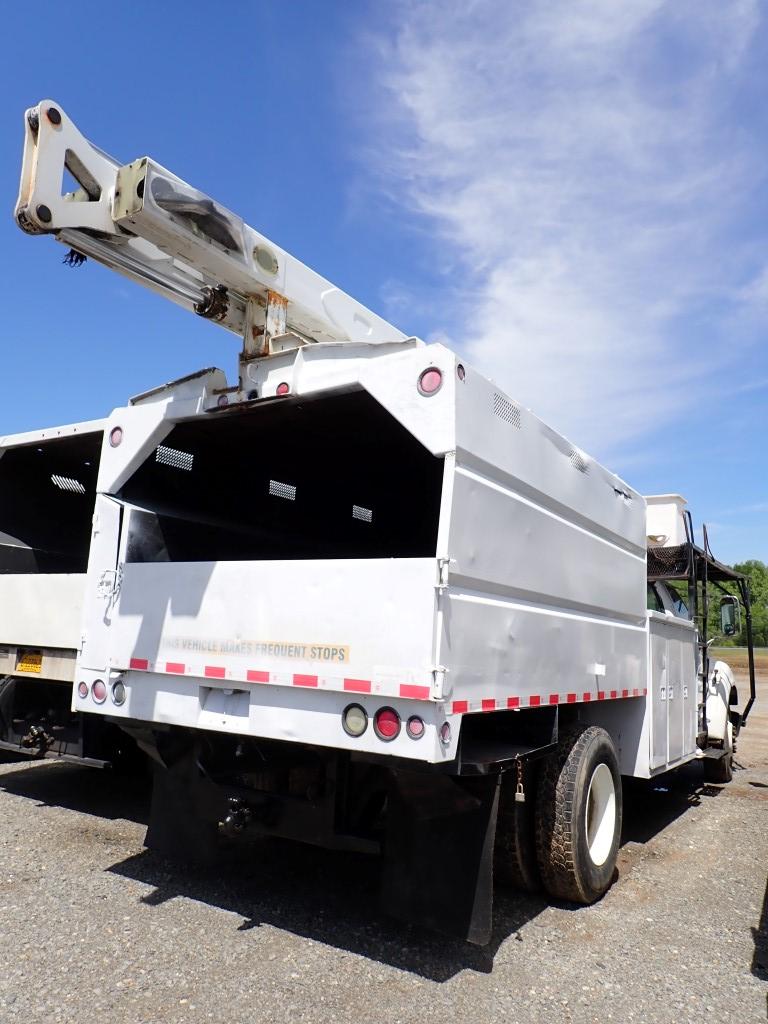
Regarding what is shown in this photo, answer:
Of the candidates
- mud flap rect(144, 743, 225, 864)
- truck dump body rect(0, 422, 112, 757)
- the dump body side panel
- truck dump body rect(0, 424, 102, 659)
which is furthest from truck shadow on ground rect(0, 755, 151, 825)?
the dump body side panel

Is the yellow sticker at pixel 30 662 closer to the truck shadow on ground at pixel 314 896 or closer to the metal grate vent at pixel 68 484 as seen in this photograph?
the truck shadow on ground at pixel 314 896

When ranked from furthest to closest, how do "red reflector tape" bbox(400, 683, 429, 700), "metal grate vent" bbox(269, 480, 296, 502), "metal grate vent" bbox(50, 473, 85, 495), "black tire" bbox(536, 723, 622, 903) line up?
"metal grate vent" bbox(50, 473, 85, 495)
"metal grate vent" bbox(269, 480, 296, 502)
"black tire" bbox(536, 723, 622, 903)
"red reflector tape" bbox(400, 683, 429, 700)

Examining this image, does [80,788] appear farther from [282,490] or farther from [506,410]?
[506,410]

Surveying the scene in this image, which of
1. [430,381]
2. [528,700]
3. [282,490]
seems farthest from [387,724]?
[282,490]

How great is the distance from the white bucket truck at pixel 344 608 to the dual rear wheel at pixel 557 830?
0.06ft

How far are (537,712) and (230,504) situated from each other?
260 cm

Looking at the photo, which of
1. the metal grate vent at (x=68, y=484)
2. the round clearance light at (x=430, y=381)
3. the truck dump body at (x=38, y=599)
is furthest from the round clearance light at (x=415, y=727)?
the metal grate vent at (x=68, y=484)

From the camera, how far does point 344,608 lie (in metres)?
3.61

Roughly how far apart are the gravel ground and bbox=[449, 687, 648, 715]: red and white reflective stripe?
47.2 inches

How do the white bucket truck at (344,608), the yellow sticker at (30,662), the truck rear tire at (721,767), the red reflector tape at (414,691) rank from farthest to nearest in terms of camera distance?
the truck rear tire at (721,767) < the yellow sticker at (30,662) < the white bucket truck at (344,608) < the red reflector tape at (414,691)

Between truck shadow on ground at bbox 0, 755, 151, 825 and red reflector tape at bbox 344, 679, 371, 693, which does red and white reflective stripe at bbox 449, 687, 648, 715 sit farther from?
truck shadow on ground at bbox 0, 755, 151, 825

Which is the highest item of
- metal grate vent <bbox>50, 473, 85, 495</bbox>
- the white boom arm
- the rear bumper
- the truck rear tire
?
the white boom arm

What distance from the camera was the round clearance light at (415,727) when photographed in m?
3.35

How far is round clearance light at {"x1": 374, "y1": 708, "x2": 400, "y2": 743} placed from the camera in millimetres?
3416
